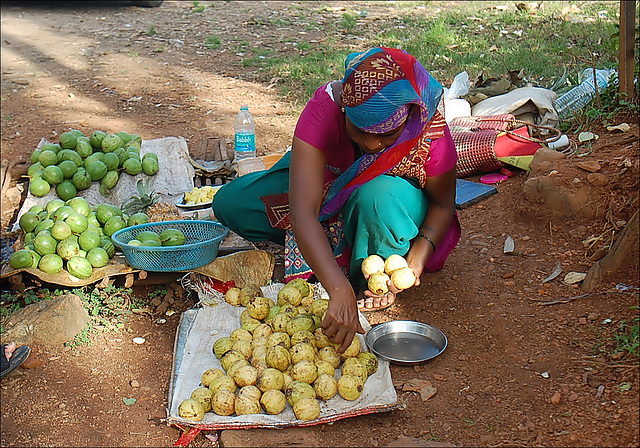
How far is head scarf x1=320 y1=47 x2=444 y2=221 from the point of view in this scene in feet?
8.59

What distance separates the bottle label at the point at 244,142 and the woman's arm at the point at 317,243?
2178 mm

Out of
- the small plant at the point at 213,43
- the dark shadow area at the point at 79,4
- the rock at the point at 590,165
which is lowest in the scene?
the small plant at the point at 213,43

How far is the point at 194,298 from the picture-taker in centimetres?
371

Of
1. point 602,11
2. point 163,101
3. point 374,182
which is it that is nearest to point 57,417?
point 374,182

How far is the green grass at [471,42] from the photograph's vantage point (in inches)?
292

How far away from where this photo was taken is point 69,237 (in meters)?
3.72

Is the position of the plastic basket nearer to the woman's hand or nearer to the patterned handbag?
the woman's hand

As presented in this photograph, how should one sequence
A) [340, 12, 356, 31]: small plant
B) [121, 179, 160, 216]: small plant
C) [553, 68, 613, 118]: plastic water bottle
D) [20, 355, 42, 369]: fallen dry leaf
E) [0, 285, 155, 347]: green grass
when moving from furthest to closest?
[340, 12, 356, 31]: small plant, [553, 68, 613, 118]: plastic water bottle, [121, 179, 160, 216]: small plant, [0, 285, 155, 347]: green grass, [20, 355, 42, 369]: fallen dry leaf

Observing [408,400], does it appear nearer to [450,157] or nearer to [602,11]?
[450,157]

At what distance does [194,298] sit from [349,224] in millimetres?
1047

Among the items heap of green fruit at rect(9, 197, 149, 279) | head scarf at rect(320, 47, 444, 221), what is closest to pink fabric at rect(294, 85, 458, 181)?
head scarf at rect(320, 47, 444, 221)

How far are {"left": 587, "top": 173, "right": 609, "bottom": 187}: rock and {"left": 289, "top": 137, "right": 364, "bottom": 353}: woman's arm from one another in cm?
184

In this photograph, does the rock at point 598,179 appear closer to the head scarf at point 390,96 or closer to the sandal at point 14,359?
the head scarf at point 390,96

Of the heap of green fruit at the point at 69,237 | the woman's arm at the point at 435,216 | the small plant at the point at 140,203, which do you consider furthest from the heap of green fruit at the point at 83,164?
the woman's arm at the point at 435,216
